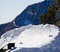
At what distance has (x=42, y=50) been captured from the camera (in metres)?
11.7

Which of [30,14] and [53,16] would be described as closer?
[53,16]

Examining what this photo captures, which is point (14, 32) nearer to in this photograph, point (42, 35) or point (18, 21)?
point (42, 35)

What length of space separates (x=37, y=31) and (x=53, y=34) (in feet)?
6.12

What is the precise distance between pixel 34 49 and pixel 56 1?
48.5 feet

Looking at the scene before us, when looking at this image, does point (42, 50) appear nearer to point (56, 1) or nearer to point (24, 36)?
point (24, 36)

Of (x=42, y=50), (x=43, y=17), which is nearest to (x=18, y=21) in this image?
(x=43, y=17)

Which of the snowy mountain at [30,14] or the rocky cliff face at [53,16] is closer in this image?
the rocky cliff face at [53,16]

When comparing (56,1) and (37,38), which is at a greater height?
(56,1)

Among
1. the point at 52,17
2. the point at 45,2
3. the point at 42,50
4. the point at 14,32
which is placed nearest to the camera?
the point at 42,50

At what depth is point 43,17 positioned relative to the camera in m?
28.0

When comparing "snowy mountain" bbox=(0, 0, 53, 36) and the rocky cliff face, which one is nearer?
the rocky cliff face

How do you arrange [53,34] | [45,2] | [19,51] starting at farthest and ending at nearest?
[45,2] → [53,34] → [19,51]

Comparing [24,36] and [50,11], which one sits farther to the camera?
[50,11]

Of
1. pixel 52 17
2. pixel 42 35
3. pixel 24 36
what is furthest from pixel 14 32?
pixel 52 17
